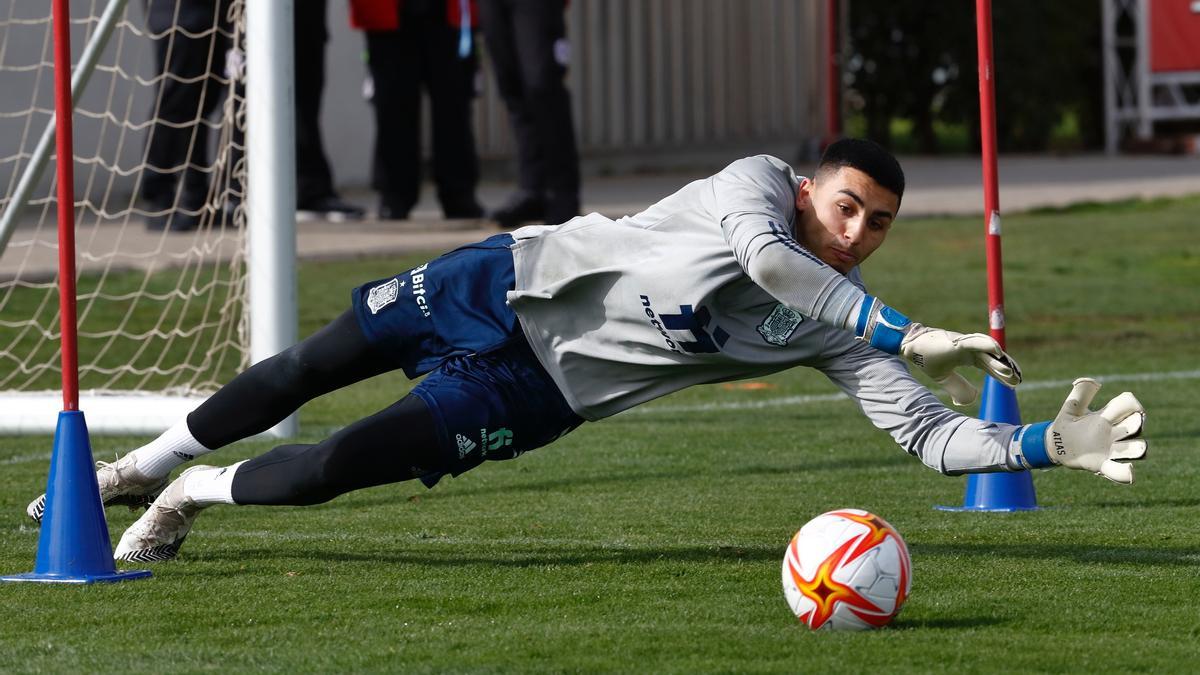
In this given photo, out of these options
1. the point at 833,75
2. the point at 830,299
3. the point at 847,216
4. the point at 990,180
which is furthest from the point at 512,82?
the point at 833,75

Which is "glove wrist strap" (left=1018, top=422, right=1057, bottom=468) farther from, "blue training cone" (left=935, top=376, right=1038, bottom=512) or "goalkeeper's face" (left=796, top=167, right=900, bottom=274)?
"blue training cone" (left=935, top=376, right=1038, bottom=512)

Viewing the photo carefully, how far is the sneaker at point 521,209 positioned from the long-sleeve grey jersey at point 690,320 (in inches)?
325

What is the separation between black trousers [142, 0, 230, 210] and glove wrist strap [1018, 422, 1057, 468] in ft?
21.1

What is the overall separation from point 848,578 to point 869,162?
999 mm

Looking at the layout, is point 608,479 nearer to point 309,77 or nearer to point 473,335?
point 473,335

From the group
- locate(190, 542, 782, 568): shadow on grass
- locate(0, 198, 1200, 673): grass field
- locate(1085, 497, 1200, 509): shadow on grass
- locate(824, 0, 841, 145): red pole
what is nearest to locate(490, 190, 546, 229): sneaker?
locate(0, 198, 1200, 673): grass field

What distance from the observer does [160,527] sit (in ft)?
16.4

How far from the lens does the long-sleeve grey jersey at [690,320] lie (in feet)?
15.0

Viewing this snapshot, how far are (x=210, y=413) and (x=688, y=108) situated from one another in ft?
63.0

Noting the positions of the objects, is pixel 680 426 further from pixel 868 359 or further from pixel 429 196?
pixel 429 196

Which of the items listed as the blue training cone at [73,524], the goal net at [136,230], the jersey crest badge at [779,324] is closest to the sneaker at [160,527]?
the blue training cone at [73,524]

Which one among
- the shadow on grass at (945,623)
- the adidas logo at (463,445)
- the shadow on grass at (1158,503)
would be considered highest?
the adidas logo at (463,445)

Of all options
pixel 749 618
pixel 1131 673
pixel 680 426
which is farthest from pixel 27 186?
pixel 1131 673

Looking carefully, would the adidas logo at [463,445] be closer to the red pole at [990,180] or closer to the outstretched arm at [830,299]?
the outstretched arm at [830,299]
